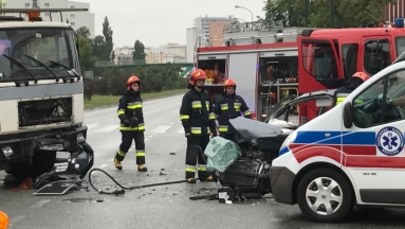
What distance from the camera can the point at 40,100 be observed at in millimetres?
10352

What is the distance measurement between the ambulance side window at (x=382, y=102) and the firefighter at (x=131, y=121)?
589cm

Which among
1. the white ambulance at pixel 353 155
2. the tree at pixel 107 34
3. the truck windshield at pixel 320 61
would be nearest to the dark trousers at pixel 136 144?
the truck windshield at pixel 320 61

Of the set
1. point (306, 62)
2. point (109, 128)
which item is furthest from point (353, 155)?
point (109, 128)

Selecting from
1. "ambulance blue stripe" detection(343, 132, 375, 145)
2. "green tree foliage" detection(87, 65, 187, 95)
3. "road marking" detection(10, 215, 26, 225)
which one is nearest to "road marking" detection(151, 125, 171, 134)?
"road marking" detection(10, 215, 26, 225)

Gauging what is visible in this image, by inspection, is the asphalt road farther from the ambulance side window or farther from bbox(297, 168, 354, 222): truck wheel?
the ambulance side window

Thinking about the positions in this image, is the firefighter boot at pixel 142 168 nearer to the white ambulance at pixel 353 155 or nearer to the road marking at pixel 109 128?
the white ambulance at pixel 353 155

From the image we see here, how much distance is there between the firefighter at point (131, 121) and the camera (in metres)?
12.2

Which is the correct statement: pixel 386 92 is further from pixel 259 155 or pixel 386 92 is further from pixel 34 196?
pixel 34 196

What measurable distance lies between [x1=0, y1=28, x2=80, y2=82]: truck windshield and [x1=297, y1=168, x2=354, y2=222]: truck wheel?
4.94 m

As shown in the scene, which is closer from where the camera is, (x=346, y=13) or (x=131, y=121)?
(x=131, y=121)

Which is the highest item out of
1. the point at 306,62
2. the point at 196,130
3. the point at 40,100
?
the point at 306,62

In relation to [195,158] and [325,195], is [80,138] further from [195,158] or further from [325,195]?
[325,195]

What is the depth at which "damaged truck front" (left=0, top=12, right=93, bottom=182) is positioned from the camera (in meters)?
9.91

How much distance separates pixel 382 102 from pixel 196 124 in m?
4.37
